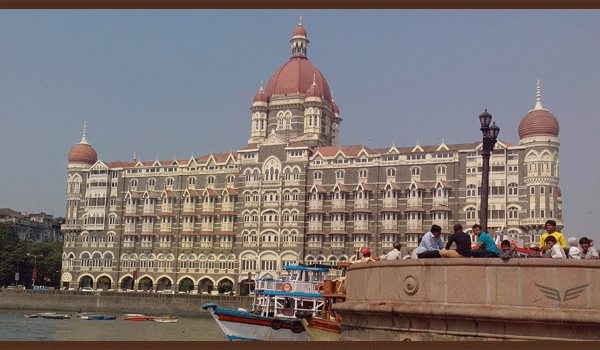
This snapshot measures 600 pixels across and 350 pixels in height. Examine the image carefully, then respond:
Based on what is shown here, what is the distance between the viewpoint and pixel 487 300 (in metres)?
13.4

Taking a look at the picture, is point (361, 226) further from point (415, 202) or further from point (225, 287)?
point (225, 287)

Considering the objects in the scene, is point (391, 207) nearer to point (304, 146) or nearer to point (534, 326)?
point (304, 146)

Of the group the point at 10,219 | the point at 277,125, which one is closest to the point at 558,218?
the point at 277,125

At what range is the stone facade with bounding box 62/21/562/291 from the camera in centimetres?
6875

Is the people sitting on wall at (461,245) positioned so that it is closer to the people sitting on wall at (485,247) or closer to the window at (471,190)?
the people sitting on wall at (485,247)

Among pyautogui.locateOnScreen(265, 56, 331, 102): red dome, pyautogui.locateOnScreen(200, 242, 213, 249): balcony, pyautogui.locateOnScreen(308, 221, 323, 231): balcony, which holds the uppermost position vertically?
pyautogui.locateOnScreen(265, 56, 331, 102): red dome

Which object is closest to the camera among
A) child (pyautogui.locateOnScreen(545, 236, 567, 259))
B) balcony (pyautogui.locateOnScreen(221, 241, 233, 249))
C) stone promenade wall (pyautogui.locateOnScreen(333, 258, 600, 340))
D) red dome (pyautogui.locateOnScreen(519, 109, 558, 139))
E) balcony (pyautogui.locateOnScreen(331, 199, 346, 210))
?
stone promenade wall (pyautogui.locateOnScreen(333, 258, 600, 340))

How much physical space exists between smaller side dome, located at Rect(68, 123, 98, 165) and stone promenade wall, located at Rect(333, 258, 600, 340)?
79223 millimetres

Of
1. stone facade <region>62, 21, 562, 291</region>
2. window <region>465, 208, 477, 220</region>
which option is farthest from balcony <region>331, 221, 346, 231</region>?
window <region>465, 208, 477, 220</region>

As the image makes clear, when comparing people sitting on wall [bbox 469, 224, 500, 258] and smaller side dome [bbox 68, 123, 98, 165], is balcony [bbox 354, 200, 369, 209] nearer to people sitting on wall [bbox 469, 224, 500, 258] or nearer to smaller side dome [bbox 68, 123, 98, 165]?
smaller side dome [bbox 68, 123, 98, 165]

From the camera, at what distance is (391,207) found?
7219cm

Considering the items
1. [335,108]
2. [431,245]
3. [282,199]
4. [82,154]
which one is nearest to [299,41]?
[335,108]

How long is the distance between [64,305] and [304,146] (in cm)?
3128

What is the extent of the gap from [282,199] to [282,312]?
39.1 metres
